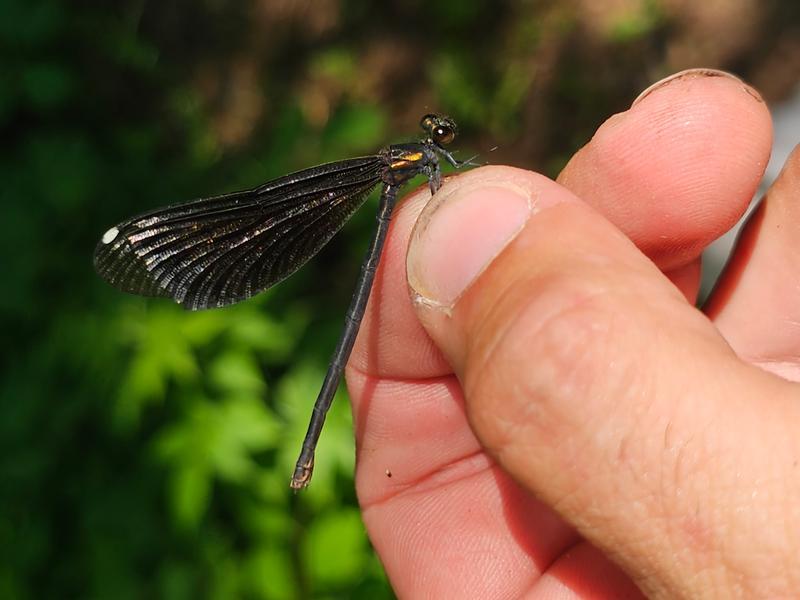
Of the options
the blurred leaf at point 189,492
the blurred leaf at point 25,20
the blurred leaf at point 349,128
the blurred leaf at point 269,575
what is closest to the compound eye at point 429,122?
the blurred leaf at point 349,128

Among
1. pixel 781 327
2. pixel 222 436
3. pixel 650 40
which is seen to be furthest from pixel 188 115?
pixel 781 327

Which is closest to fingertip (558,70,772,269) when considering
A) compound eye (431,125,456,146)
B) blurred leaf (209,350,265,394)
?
compound eye (431,125,456,146)

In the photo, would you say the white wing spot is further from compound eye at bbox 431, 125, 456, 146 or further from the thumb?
the thumb

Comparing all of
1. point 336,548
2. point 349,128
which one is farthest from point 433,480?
point 349,128

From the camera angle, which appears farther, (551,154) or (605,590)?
(551,154)

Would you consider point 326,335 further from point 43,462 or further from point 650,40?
point 650,40

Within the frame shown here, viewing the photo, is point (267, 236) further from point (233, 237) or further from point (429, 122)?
point (429, 122)

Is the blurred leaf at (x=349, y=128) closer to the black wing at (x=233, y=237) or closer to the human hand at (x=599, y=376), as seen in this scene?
the black wing at (x=233, y=237)
